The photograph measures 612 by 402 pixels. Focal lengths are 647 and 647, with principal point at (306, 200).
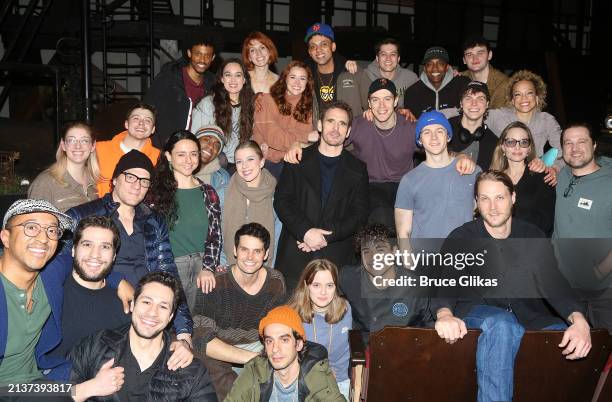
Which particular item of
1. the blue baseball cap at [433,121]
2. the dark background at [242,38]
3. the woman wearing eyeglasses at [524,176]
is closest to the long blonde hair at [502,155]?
the woman wearing eyeglasses at [524,176]

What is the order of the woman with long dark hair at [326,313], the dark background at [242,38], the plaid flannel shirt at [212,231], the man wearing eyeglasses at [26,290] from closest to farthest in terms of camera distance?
1. the man wearing eyeglasses at [26,290]
2. the woman with long dark hair at [326,313]
3. the plaid flannel shirt at [212,231]
4. the dark background at [242,38]

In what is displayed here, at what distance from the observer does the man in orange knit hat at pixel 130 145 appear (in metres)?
4.66

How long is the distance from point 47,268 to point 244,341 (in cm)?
135

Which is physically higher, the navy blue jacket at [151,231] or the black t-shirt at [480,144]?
the black t-shirt at [480,144]

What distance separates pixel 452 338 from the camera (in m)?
3.34

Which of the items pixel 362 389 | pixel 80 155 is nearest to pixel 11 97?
pixel 80 155

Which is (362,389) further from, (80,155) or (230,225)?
(80,155)

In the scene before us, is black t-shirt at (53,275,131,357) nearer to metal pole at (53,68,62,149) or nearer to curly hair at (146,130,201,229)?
curly hair at (146,130,201,229)

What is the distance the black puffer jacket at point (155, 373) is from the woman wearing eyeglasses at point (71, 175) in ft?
4.53

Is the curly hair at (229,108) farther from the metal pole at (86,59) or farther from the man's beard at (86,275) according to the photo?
the man's beard at (86,275)

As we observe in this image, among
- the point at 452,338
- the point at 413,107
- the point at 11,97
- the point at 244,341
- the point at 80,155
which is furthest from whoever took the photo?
the point at 11,97

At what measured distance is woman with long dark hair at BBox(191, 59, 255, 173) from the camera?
200 inches

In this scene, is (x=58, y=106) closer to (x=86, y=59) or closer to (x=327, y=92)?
(x=86, y=59)

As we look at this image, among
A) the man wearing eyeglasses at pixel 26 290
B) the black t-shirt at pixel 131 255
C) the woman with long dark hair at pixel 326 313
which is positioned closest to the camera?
the man wearing eyeglasses at pixel 26 290
